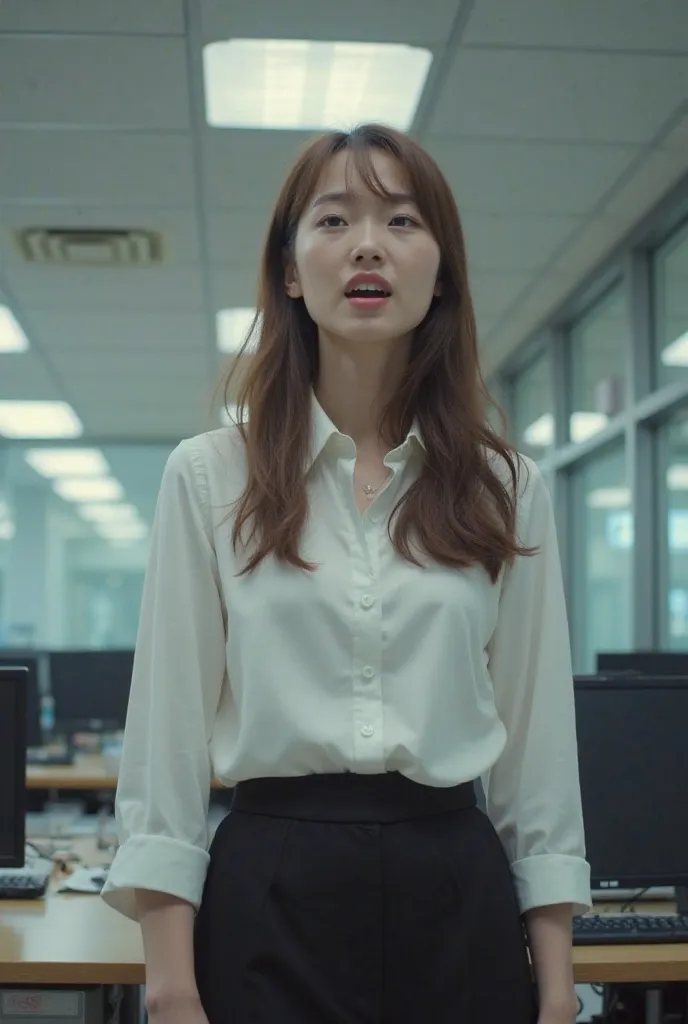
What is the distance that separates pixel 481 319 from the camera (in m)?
5.51

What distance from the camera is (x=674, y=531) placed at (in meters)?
4.42

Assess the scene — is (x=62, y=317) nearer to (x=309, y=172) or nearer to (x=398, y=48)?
(x=398, y=48)

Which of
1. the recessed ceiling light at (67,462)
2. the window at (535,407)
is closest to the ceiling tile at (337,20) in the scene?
the window at (535,407)

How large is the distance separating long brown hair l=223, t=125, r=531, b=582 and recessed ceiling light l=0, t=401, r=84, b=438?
20.0 ft

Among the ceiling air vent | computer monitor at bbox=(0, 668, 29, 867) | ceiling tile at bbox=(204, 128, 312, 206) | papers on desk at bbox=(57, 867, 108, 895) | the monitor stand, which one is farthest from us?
the ceiling air vent

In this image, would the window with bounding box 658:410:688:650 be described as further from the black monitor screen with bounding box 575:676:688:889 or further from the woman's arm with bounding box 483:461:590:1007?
the woman's arm with bounding box 483:461:590:1007

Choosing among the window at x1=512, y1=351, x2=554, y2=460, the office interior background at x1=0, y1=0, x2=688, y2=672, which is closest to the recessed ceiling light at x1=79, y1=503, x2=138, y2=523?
the office interior background at x1=0, y1=0, x2=688, y2=672

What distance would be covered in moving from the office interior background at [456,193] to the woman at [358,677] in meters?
0.22

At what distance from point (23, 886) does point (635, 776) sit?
117 centimetres

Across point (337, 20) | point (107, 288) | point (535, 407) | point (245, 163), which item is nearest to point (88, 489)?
point (535, 407)

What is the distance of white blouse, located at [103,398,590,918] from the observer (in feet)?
3.42

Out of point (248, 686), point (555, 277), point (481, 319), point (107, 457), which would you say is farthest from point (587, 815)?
point (107, 457)

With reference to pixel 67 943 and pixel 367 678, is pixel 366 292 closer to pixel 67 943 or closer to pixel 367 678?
pixel 367 678

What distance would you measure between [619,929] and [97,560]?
7698mm
